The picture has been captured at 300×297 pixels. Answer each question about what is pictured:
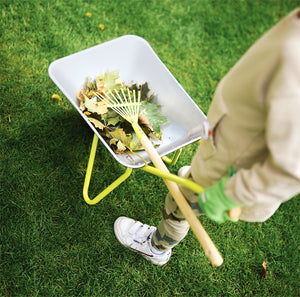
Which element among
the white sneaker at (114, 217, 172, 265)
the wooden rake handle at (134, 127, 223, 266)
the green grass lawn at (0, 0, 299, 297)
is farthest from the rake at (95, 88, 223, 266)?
the white sneaker at (114, 217, 172, 265)

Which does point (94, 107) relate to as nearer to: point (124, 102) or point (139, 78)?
point (124, 102)

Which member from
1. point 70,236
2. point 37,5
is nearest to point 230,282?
point 70,236

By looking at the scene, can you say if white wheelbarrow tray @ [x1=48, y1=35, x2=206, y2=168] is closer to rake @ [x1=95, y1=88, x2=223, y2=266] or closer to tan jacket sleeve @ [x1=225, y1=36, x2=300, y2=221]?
rake @ [x1=95, y1=88, x2=223, y2=266]

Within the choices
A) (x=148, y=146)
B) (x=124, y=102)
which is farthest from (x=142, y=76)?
(x=148, y=146)

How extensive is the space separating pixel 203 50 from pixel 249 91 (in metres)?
1.89

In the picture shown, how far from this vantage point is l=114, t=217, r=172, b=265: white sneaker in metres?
1.68

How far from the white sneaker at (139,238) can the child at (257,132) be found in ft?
2.29

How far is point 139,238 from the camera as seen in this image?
1722mm

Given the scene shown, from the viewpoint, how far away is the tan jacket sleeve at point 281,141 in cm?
75

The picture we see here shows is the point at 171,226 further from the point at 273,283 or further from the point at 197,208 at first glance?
the point at 273,283

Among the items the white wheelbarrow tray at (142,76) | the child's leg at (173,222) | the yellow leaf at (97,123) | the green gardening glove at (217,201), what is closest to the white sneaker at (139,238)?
the child's leg at (173,222)

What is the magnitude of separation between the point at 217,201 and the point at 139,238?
2.94 ft

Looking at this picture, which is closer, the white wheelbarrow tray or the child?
the child

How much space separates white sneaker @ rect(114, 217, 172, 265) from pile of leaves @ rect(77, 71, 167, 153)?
0.50 meters
